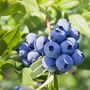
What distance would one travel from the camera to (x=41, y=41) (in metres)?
1.74

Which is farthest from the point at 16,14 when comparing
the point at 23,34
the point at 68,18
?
the point at 68,18

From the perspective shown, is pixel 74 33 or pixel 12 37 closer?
pixel 74 33

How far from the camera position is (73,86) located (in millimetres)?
3123

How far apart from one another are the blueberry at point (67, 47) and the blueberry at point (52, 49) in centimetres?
2

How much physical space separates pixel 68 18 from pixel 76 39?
149 mm

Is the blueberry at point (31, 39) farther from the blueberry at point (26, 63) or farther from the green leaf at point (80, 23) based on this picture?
the green leaf at point (80, 23)

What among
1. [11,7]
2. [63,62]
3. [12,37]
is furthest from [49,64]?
[11,7]

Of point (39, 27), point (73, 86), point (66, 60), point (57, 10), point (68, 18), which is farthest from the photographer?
point (73, 86)

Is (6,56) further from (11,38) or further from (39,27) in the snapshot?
(39,27)

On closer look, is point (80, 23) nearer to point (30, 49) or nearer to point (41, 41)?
point (41, 41)

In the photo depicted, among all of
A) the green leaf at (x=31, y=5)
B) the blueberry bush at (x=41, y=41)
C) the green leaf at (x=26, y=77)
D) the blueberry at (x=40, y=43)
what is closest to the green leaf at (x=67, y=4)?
the blueberry bush at (x=41, y=41)

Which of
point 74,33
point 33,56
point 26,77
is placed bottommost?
point 26,77

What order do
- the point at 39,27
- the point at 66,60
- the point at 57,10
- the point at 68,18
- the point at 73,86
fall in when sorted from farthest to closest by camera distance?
the point at 73,86, the point at 39,27, the point at 57,10, the point at 68,18, the point at 66,60

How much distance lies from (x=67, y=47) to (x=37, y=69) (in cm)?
22
